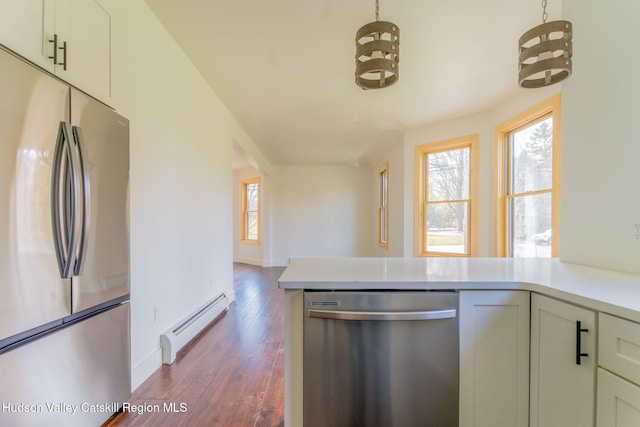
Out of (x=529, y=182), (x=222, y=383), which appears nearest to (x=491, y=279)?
(x=222, y=383)

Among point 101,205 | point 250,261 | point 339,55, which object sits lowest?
point 250,261

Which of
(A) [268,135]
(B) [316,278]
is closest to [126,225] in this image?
(B) [316,278]

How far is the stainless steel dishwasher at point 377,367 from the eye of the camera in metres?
1.21

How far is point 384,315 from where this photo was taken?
118cm

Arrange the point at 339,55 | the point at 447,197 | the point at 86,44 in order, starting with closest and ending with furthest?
the point at 86,44 < the point at 339,55 < the point at 447,197

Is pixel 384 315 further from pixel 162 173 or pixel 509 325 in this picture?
pixel 162 173

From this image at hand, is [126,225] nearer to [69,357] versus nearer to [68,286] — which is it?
[68,286]

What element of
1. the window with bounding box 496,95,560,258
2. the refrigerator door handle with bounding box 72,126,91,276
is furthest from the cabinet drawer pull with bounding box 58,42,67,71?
the window with bounding box 496,95,560,258

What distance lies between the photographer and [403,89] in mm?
3137

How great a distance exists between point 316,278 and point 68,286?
117 cm

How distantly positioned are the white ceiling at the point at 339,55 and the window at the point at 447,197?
1.66 feet

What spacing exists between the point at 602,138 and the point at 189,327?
3.31 meters

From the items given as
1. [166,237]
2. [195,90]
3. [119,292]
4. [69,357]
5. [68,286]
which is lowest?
[69,357]

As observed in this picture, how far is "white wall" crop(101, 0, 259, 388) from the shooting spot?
6.03ft
